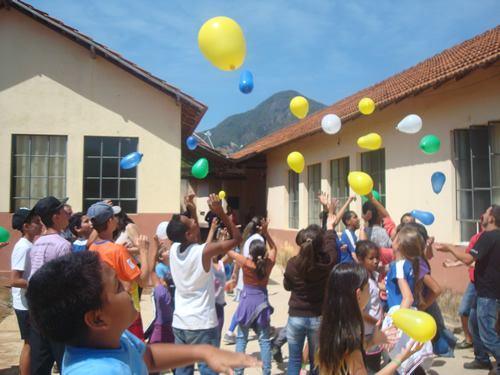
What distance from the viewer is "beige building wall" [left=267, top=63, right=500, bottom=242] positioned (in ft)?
22.2

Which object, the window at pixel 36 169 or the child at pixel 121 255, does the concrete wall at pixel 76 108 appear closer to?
the window at pixel 36 169

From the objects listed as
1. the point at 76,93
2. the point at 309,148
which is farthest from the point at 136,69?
the point at 309,148

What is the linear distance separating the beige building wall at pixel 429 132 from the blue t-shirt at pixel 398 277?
409cm

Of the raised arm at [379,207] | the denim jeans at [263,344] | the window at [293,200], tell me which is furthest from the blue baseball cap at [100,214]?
the window at [293,200]

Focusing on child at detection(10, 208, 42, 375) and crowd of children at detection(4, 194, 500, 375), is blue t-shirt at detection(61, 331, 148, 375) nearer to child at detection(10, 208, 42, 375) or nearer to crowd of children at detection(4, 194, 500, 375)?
crowd of children at detection(4, 194, 500, 375)

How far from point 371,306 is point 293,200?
421 inches

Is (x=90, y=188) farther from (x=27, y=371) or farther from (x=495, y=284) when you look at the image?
(x=495, y=284)

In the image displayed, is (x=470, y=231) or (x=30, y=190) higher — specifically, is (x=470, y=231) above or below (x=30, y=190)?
below

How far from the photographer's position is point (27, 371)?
11.9ft

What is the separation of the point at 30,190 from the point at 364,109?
751 cm

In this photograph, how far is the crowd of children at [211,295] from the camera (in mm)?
1396

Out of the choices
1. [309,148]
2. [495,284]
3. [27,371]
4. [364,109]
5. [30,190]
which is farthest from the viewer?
[309,148]

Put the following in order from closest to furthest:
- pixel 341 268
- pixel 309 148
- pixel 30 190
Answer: pixel 341 268 < pixel 30 190 < pixel 309 148

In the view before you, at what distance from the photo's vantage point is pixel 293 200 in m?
14.2
